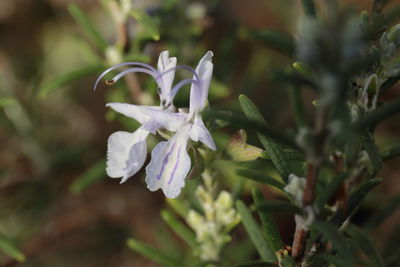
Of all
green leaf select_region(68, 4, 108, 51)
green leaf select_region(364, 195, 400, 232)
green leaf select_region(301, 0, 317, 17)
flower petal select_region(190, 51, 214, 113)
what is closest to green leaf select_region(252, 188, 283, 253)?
flower petal select_region(190, 51, 214, 113)

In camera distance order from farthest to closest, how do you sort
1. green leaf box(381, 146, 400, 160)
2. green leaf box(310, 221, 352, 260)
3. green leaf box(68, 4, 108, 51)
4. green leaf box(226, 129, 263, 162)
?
green leaf box(68, 4, 108, 51) < green leaf box(381, 146, 400, 160) < green leaf box(226, 129, 263, 162) < green leaf box(310, 221, 352, 260)

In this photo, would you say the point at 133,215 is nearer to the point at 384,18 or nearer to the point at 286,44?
the point at 286,44

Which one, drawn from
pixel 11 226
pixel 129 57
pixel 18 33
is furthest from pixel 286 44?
pixel 18 33

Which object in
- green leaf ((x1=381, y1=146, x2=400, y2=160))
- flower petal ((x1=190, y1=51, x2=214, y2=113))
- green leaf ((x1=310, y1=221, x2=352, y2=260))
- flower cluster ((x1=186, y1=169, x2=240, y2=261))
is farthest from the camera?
flower cluster ((x1=186, y1=169, x2=240, y2=261))

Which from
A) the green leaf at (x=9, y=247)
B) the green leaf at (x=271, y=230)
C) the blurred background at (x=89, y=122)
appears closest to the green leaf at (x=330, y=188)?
the green leaf at (x=271, y=230)

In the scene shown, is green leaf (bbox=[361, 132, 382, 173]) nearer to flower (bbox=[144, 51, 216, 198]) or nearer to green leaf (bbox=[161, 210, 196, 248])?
flower (bbox=[144, 51, 216, 198])

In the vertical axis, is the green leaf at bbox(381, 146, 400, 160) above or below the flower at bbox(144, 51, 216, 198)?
below

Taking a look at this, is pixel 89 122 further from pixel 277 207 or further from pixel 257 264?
pixel 277 207

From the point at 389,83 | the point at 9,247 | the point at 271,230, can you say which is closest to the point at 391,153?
the point at 389,83
